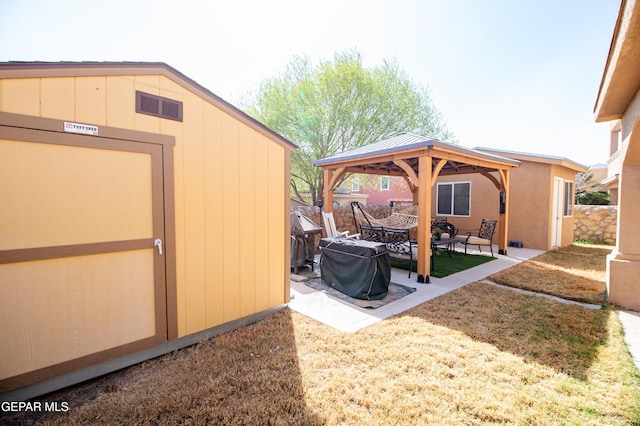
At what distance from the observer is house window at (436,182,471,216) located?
34.8 feet

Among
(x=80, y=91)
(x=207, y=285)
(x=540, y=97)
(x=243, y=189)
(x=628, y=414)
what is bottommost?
(x=628, y=414)

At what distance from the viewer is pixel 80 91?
7.70 feet

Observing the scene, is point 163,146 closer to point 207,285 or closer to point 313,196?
point 207,285

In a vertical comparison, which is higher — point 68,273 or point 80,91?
point 80,91

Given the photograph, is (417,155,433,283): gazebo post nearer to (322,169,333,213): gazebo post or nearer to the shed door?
(322,169,333,213): gazebo post

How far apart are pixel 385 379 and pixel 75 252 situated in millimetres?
2793

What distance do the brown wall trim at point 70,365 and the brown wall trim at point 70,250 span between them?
870 mm

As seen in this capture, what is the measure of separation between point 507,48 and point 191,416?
13.4m

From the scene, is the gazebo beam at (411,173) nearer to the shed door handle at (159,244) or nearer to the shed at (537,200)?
the shed door handle at (159,244)

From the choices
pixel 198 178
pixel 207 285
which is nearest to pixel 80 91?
pixel 198 178

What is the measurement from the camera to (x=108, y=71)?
246cm

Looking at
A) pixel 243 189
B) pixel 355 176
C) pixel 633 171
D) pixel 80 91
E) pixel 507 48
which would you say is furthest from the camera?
pixel 355 176

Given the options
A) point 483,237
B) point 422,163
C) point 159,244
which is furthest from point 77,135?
point 483,237

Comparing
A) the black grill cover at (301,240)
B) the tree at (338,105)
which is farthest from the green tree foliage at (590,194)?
the black grill cover at (301,240)
